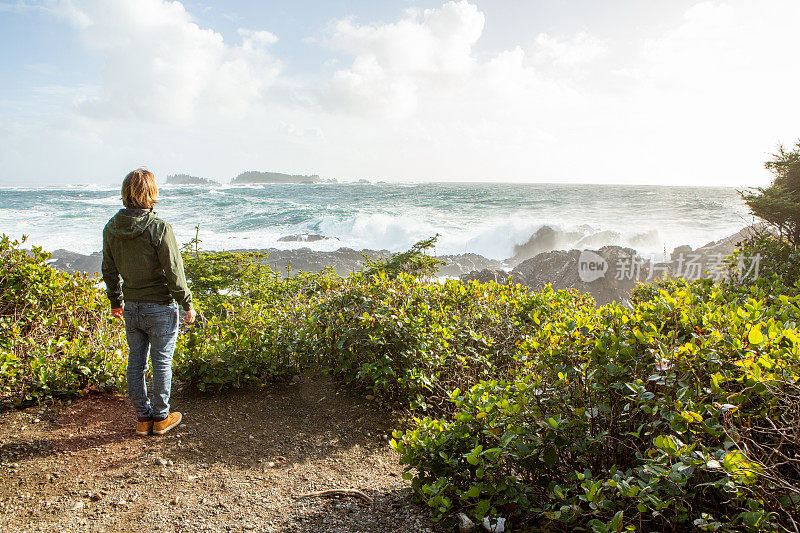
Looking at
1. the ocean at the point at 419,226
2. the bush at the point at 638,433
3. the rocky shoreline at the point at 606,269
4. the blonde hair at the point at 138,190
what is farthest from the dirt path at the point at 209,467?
the ocean at the point at 419,226

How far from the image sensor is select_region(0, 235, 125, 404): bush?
339cm

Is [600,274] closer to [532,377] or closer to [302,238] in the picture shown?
[532,377]

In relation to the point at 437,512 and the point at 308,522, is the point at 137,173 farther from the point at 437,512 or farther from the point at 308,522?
the point at 437,512

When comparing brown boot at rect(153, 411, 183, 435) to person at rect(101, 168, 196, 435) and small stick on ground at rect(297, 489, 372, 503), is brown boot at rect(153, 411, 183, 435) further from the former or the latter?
small stick on ground at rect(297, 489, 372, 503)

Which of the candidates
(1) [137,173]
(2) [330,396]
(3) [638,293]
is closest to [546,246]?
(3) [638,293]

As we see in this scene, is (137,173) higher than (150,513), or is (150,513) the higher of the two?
(137,173)

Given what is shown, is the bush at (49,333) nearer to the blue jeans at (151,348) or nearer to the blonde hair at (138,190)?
the blue jeans at (151,348)

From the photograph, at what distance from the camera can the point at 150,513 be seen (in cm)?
236

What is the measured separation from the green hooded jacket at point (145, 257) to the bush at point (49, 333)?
3.67 ft

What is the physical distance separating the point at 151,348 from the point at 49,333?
5.29 ft

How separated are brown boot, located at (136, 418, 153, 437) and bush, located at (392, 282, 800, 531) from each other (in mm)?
1946

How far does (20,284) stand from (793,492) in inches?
205

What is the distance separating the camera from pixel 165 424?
10.5 feet

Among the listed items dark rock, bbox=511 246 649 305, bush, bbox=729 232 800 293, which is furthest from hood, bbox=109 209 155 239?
dark rock, bbox=511 246 649 305
